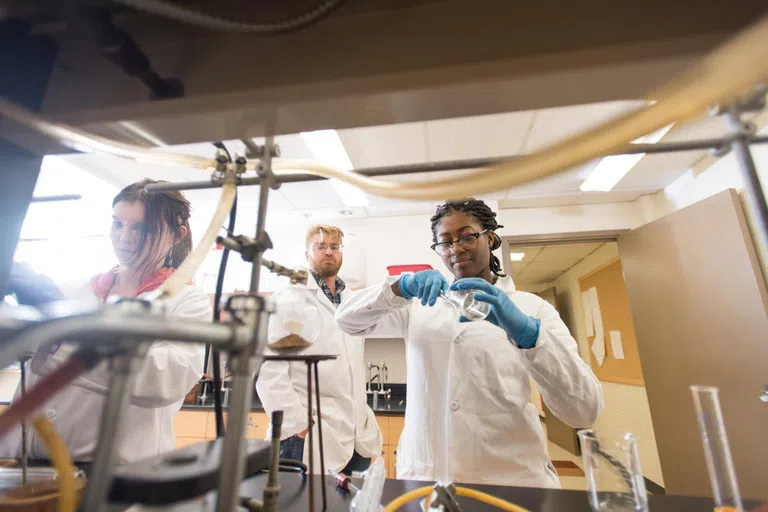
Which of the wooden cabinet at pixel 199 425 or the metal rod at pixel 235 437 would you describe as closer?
the metal rod at pixel 235 437

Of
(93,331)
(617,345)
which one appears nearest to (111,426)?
(93,331)

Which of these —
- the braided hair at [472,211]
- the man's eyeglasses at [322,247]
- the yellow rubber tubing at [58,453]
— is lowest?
the yellow rubber tubing at [58,453]

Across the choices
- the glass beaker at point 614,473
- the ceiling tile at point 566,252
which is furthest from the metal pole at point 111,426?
the ceiling tile at point 566,252

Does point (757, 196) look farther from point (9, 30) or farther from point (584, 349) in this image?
point (584, 349)

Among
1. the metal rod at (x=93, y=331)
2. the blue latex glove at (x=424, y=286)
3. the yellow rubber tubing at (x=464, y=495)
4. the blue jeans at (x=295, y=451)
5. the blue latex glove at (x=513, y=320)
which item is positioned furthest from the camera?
the blue jeans at (x=295, y=451)

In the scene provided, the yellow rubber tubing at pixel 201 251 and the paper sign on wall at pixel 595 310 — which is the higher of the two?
the paper sign on wall at pixel 595 310

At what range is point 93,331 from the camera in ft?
0.57

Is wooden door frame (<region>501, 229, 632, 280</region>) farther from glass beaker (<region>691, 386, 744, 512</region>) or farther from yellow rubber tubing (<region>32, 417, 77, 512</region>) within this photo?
yellow rubber tubing (<region>32, 417, 77, 512</region>)

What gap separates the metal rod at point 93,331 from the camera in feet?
0.55

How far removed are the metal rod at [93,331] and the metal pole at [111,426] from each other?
0.02 metres

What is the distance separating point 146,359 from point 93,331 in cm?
62

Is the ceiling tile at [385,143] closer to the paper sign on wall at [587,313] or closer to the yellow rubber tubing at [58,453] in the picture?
the yellow rubber tubing at [58,453]

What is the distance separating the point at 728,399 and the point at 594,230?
1.40 metres

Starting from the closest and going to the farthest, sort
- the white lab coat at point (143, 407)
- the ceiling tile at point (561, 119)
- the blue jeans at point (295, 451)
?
1. the white lab coat at point (143, 407)
2. the blue jeans at point (295, 451)
3. the ceiling tile at point (561, 119)
